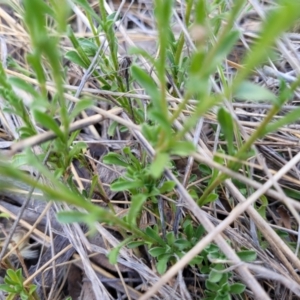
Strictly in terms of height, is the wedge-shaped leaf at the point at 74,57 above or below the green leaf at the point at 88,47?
below

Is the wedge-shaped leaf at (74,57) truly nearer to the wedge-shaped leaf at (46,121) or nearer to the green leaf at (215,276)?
the wedge-shaped leaf at (46,121)

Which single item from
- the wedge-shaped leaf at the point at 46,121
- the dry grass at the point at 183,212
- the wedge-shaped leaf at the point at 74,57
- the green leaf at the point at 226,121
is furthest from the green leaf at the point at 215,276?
the wedge-shaped leaf at the point at 74,57

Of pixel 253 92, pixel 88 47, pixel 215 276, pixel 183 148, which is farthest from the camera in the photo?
pixel 88 47

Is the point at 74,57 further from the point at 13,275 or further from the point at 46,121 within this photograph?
the point at 13,275

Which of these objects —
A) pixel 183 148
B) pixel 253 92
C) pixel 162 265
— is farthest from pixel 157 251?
pixel 253 92

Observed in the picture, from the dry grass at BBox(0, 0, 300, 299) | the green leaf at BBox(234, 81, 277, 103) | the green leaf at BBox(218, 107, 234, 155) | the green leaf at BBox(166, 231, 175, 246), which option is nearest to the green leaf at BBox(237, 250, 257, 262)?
the dry grass at BBox(0, 0, 300, 299)

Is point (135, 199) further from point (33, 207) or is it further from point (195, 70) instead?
point (33, 207)

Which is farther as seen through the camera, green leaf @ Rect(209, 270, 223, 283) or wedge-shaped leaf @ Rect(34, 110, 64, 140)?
green leaf @ Rect(209, 270, 223, 283)

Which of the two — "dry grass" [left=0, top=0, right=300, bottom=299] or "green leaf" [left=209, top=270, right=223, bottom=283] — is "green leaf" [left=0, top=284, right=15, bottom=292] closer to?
"dry grass" [left=0, top=0, right=300, bottom=299]

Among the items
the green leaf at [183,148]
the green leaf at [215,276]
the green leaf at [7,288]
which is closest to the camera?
the green leaf at [183,148]
